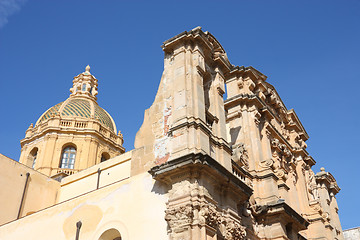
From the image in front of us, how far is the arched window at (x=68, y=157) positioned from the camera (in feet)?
95.5

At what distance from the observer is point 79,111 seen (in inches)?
1261

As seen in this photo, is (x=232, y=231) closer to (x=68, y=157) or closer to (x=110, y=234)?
(x=110, y=234)

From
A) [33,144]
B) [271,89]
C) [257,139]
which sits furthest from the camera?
[33,144]

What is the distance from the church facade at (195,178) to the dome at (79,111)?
1284 cm

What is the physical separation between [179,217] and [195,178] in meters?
1.08

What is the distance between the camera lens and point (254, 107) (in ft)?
57.5

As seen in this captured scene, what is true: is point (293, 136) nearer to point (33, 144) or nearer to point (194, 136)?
point (194, 136)

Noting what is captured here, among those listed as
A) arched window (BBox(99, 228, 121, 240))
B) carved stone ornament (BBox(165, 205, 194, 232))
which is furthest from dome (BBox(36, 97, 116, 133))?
carved stone ornament (BBox(165, 205, 194, 232))

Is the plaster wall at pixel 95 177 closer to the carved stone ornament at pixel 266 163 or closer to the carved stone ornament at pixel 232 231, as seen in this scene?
the carved stone ornament at pixel 266 163

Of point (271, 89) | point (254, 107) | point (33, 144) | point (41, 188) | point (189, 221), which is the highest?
point (33, 144)

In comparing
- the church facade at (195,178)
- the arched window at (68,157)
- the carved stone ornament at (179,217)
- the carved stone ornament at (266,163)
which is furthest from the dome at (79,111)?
the carved stone ornament at (179,217)

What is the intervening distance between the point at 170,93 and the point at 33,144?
2078 cm

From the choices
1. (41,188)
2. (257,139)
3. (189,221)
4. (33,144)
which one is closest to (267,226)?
(257,139)

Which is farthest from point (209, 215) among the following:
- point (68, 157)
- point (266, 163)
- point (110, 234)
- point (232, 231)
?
point (68, 157)
